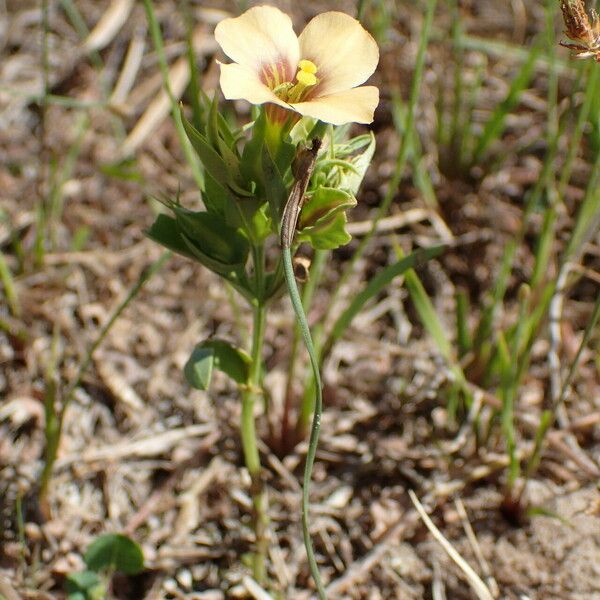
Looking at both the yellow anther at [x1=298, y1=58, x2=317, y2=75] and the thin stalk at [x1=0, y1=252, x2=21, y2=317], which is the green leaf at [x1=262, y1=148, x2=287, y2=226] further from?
the thin stalk at [x1=0, y1=252, x2=21, y2=317]

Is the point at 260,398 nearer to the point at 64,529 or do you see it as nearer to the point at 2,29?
the point at 64,529

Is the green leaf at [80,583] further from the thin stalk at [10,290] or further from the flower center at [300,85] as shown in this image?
the flower center at [300,85]

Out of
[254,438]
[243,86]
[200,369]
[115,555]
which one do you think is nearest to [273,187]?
[243,86]

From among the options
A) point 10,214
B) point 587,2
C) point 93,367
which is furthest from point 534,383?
point 10,214

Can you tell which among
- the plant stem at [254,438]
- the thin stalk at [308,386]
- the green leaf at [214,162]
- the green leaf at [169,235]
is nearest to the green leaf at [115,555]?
the plant stem at [254,438]

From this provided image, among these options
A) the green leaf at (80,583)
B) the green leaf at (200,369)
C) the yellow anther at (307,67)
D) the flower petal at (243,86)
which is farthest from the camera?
the green leaf at (80,583)

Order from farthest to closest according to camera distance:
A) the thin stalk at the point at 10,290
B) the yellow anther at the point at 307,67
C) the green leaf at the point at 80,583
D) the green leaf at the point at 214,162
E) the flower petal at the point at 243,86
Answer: the thin stalk at the point at 10,290 < the green leaf at the point at 80,583 < the yellow anther at the point at 307,67 < the green leaf at the point at 214,162 < the flower petal at the point at 243,86

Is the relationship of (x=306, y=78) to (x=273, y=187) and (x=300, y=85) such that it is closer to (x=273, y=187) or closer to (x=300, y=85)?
(x=300, y=85)

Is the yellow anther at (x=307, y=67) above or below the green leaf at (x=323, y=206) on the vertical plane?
above
